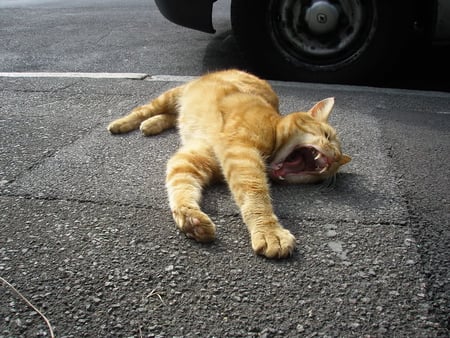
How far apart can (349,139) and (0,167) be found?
235 cm

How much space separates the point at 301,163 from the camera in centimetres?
278

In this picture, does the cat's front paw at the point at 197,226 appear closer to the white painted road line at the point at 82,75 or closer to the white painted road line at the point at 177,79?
the white painted road line at the point at 177,79

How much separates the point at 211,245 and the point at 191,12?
2.91 meters

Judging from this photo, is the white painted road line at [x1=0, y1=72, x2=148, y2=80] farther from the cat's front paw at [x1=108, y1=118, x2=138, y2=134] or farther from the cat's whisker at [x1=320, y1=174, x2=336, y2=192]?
the cat's whisker at [x1=320, y1=174, x2=336, y2=192]

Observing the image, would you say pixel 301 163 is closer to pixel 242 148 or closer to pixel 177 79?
pixel 242 148

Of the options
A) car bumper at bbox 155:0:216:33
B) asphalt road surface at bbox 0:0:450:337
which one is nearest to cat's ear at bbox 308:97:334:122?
asphalt road surface at bbox 0:0:450:337

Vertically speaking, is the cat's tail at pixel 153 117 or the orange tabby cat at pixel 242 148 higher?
the orange tabby cat at pixel 242 148

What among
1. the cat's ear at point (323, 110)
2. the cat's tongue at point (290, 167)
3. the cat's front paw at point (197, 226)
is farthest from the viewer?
the cat's ear at point (323, 110)

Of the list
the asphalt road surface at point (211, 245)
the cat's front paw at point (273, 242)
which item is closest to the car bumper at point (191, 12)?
the asphalt road surface at point (211, 245)

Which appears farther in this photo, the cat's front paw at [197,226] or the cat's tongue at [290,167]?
the cat's tongue at [290,167]

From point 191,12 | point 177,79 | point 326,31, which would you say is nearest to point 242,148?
point 326,31

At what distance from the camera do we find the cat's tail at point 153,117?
132 inches

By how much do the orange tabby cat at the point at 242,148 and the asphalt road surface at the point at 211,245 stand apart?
87 mm

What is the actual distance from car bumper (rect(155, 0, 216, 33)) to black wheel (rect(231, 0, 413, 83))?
25cm
